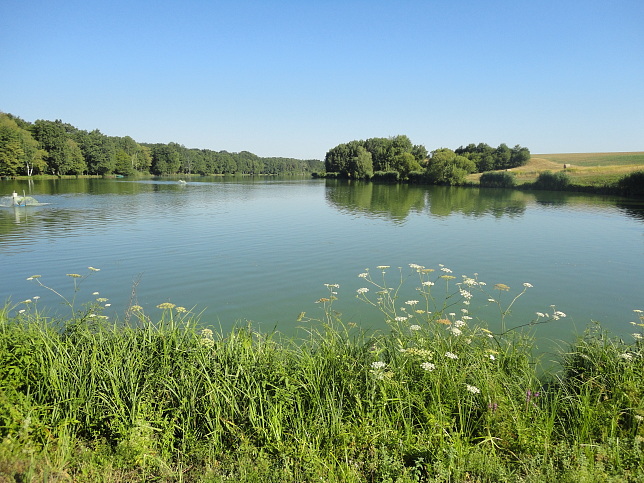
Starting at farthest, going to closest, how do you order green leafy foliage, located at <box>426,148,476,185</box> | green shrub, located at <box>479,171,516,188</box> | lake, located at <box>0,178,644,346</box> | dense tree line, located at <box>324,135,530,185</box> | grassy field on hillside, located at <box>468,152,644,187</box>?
dense tree line, located at <box>324,135,530,185</box> → green leafy foliage, located at <box>426,148,476,185</box> → green shrub, located at <box>479,171,516,188</box> → grassy field on hillside, located at <box>468,152,644,187</box> → lake, located at <box>0,178,644,346</box>

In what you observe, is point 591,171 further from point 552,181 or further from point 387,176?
point 387,176

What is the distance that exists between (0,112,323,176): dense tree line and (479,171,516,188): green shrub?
295ft

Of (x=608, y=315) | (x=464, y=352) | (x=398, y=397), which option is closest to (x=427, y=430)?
(x=398, y=397)

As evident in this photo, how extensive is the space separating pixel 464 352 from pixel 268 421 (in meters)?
2.63

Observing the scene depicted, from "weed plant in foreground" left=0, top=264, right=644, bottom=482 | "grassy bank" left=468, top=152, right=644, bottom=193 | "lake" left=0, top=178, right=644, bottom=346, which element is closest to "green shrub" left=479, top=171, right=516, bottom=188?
"grassy bank" left=468, top=152, right=644, bottom=193

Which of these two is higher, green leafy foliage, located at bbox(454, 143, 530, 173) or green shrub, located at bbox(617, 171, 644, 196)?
green leafy foliage, located at bbox(454, 143, 530, 173)

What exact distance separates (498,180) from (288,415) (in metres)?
78.2

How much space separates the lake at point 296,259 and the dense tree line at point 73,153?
55381 millimetres

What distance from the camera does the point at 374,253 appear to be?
55.8ft

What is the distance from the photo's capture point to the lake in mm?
10430

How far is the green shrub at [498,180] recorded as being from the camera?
70.2 m

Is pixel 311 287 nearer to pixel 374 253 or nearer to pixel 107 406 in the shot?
pixel 374 253

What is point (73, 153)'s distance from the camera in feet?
287

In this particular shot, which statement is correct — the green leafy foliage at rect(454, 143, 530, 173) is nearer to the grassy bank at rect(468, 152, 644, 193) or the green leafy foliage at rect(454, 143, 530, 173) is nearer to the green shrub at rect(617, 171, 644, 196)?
the grassy bank at rect(468, 152, 644, 193)
